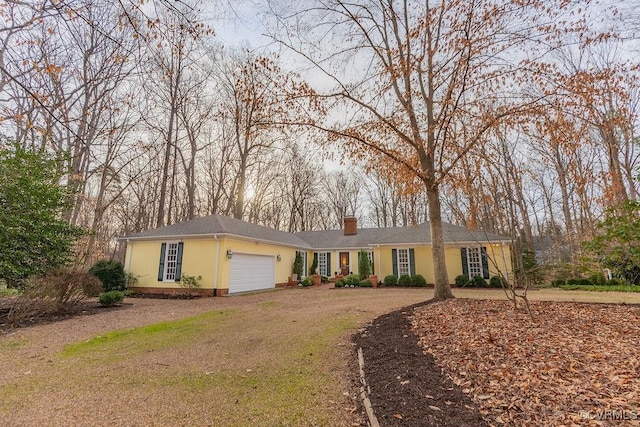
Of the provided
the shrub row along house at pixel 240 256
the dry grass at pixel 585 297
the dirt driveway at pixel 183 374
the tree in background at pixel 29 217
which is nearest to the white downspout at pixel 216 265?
the shrub row along house at pixel 240 256

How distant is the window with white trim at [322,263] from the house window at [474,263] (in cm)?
954

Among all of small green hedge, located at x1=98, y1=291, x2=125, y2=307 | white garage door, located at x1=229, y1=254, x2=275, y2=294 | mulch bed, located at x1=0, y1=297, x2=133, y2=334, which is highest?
white garage door, located at x1=229, y1=254, x2=275, y2=294

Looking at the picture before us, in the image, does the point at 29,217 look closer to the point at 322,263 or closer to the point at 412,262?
the point at 322,263

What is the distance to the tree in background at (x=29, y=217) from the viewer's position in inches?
318

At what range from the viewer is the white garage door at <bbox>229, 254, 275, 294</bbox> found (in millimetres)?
13258

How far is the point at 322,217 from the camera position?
105 ft

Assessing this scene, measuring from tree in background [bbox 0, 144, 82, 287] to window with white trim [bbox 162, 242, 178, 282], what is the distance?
13.0 feet

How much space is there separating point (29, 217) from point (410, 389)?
430 inches

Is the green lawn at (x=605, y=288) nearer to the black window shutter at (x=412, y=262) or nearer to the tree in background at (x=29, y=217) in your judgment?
the black window shutter at (x=412, y=262)

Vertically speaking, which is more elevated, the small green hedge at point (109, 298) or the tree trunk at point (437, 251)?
the tree trunk at point (437, 251)

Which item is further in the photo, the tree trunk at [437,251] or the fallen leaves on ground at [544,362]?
the tree trunk at [437,251]

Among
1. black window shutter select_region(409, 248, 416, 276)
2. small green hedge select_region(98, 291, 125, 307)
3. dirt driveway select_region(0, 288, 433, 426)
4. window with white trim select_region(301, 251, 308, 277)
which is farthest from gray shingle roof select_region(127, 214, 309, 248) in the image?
black window shutter select_region(409, 248, 416, 276)

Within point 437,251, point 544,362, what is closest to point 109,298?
point 437,251

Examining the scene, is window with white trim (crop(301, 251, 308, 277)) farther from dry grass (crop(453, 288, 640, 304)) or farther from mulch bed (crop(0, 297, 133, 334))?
mulch bed (crop(0, 297, 133, 334))
